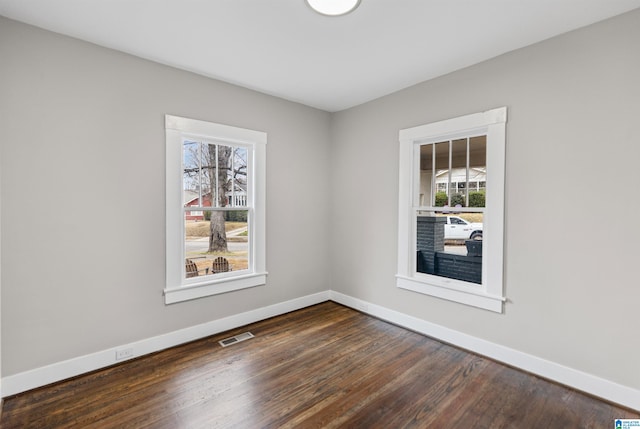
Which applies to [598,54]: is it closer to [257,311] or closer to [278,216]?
[278,216]

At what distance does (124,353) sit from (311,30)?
3148mm

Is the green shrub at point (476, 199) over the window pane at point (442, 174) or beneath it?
beneath

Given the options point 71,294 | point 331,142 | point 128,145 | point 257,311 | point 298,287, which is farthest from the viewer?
point 331,142

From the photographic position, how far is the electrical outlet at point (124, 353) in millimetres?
2596

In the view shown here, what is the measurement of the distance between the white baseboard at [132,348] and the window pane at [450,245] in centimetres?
180

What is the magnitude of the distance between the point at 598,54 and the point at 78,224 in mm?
4224

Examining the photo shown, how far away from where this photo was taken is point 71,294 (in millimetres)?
2404

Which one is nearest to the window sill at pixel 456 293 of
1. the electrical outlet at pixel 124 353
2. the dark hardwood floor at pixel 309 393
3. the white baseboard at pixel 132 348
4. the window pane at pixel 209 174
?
the dark hardwood floor at pixel 309 393

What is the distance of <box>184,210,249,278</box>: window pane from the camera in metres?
3.15

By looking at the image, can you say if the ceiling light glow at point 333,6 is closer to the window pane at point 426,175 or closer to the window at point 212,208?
the window at point 212,208

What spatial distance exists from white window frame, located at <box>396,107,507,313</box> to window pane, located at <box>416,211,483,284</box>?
87mm

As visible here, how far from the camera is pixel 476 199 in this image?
289cm

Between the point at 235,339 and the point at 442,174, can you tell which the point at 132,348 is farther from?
the point at 442,174

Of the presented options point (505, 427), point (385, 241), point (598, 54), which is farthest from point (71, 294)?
point (598, 54)
